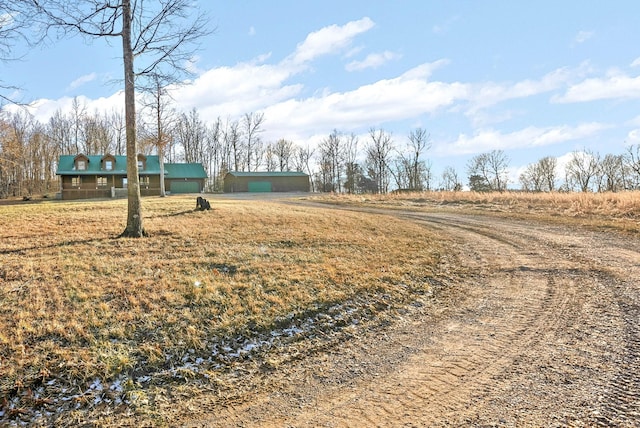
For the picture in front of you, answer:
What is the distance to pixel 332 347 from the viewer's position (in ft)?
13.5

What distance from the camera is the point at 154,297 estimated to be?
507 cm

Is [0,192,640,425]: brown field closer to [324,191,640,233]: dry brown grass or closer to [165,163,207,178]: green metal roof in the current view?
[324,191,640,233]: dry brown grass

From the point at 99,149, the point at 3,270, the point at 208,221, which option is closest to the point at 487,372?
the point at 3,270

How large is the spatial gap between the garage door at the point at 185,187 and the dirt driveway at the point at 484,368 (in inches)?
1534

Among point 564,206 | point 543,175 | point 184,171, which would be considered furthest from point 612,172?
point 184,171

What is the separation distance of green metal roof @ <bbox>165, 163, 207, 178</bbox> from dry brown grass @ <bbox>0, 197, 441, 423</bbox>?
31597 mm

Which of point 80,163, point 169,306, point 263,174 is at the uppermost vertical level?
point 80,163

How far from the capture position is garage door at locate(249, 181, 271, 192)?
46.0 meters

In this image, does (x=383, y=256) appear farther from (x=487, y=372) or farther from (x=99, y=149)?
(x=99, y=149)

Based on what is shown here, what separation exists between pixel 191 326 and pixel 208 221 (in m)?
7.60

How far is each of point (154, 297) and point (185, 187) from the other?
38290 millimetres

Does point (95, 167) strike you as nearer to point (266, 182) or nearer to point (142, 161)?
point (142, 161)

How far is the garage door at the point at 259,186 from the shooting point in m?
46.0

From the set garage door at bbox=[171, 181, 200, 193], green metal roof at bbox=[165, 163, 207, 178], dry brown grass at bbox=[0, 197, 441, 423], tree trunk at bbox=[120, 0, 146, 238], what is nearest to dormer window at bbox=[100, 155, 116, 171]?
green metal roof at bbox=[165, 163, 207, 178]
